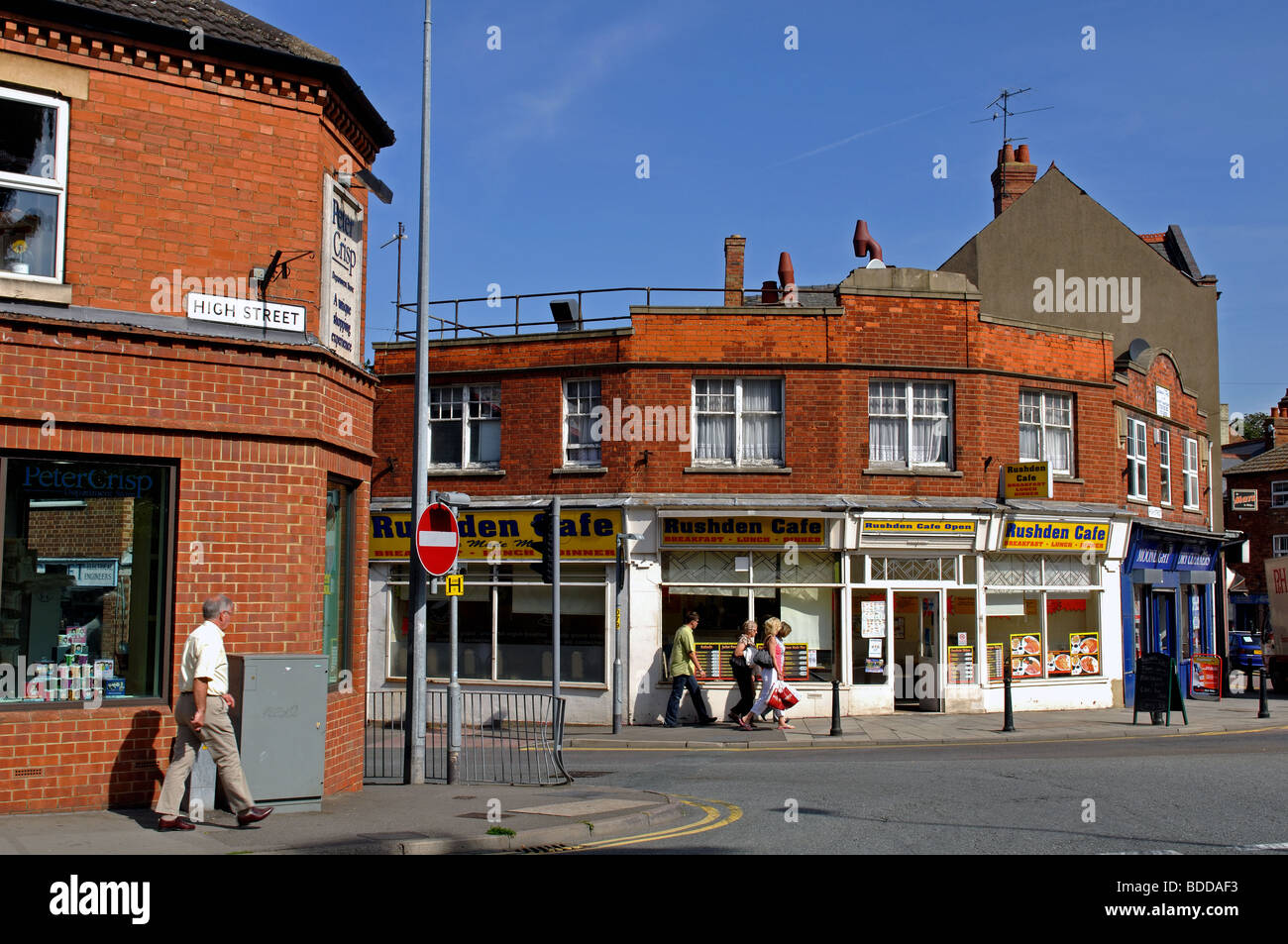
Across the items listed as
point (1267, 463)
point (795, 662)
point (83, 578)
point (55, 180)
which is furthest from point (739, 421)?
point (1267, 463)

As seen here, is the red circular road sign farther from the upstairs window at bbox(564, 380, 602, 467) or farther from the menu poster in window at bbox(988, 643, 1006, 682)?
the menu poster in window at bbox(988, 643, 1006, 682)

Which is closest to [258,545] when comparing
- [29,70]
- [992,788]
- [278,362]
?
[278,362]

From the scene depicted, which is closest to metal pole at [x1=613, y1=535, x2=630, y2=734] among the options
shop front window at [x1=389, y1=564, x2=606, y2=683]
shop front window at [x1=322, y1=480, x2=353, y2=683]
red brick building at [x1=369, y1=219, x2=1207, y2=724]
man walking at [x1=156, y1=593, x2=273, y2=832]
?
red brick building at [x1=369, y1=219, x2=1207, y2=724]

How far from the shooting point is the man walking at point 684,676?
1994 cm

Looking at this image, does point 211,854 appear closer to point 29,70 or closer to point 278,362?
point 278,362

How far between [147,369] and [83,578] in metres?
1.86

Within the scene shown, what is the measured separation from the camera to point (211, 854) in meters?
7.93

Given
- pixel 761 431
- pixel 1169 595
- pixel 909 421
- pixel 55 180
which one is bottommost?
pixel 1169 595

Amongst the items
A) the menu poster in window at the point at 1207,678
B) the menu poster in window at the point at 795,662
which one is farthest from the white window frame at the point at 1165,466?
the menu poster in window at the point at 795,662

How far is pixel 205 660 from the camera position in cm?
912

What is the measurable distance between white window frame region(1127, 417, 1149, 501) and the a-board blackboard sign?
20.3 ft

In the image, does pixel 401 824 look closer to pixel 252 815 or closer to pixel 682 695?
pixel 252 815

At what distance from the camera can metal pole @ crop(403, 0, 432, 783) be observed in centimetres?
1206
